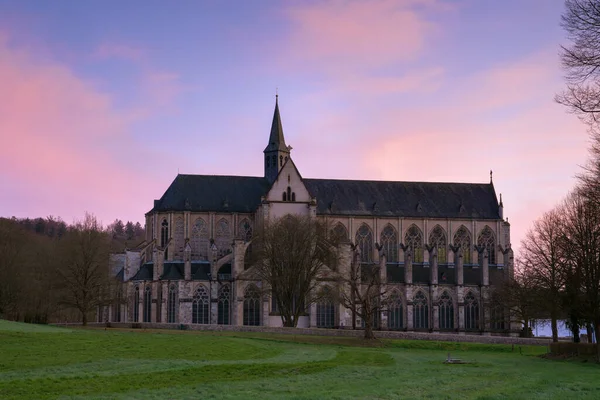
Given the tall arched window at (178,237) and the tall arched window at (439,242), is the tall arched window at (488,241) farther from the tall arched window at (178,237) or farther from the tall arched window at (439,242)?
the tall arched window at (178,237)

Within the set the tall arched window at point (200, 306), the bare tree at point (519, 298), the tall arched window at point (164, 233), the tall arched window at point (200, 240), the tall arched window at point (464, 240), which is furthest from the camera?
the tall arched window at point (464, 240)

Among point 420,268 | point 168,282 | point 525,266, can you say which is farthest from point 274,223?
point 525,266

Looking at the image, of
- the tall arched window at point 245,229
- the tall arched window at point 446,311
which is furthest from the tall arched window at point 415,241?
the tall arched window at point 245,229

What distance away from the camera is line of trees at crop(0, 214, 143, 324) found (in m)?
79.3

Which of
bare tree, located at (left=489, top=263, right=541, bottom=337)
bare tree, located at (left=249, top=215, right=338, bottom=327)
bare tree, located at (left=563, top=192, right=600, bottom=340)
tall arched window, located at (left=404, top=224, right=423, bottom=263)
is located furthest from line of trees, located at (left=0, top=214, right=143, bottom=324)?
bare tree, located at (left=563, top=192, right=600, bottom=340)

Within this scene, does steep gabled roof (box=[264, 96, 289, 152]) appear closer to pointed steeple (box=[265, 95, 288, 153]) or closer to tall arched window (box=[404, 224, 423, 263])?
pointed steeple (box=[265, 95, 288, 153])

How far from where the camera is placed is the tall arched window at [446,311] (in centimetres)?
8800

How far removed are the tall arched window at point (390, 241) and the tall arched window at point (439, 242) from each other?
4083mm

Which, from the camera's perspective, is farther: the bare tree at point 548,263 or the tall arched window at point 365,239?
the tall arched window at point 365,239

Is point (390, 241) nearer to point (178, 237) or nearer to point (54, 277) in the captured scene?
point (178, 237)

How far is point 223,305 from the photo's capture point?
276 feet

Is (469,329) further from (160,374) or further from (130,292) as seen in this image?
(160,374)

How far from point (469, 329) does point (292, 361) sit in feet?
163

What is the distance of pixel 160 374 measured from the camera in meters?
33.2
